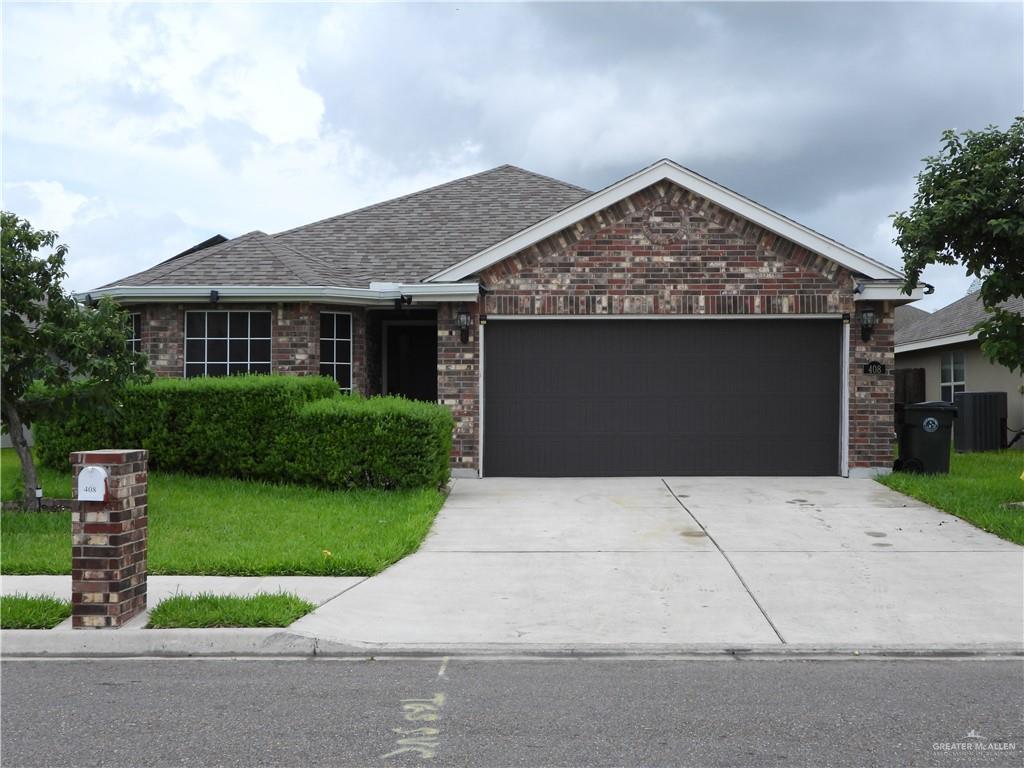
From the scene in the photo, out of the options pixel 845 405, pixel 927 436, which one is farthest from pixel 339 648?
pixel 927 436

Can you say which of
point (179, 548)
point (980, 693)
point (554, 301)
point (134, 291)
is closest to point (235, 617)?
point (179, 548)

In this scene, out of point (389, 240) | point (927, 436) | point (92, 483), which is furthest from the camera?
point (389, 240)

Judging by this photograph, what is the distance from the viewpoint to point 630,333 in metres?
13.7

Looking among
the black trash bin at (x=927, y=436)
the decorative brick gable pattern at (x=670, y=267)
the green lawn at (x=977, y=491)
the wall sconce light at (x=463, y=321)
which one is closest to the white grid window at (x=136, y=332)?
the wall sconce light at (x=463, y=321)

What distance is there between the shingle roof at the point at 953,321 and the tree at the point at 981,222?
9394 millimetres

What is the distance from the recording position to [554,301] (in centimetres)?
1348

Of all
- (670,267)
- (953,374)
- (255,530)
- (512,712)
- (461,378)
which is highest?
(670,267)

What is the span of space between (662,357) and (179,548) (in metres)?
7.98

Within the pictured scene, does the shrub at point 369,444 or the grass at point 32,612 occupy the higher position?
the shrub at point 369,444

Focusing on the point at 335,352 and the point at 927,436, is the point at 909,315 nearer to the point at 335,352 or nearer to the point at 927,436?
the point at 927,436

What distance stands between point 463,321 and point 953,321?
14826mm

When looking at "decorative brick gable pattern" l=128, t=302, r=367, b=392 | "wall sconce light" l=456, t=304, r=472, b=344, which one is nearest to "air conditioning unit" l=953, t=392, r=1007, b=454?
"wall sconce light" l=456, t=304, r=472, b=344

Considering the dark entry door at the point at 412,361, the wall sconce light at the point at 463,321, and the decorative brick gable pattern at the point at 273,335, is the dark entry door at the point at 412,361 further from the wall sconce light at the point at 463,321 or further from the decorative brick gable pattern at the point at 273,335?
the wall sconce light at the point at 463,321

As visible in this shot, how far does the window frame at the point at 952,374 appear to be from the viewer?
70.1 feet
